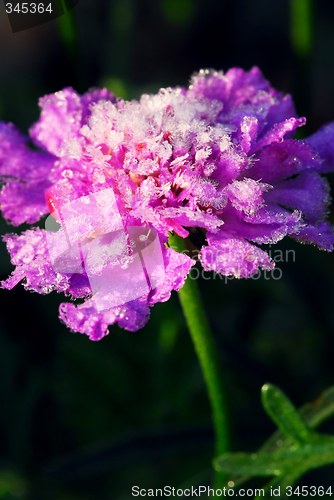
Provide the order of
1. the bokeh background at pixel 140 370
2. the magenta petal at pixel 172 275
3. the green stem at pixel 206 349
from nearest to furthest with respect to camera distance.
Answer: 1. the magenta petal at pixel 172 275
2. the green stem at pixel 206 349
3. the bokeh background at pixel 140 370

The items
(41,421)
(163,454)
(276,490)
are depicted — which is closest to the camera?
(276,490)

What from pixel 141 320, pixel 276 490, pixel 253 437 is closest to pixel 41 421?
pixel 253 437

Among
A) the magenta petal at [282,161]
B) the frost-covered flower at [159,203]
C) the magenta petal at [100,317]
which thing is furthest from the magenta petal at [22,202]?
the magenta petal at [282,161]

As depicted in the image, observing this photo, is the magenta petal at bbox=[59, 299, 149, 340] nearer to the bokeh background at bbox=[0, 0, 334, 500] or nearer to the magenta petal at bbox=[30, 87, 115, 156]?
the magenta petal at bbox=[30, 87, 115, 156]

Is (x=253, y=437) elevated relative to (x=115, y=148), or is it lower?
lower

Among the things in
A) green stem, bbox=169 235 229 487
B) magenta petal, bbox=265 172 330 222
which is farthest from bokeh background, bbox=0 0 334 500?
magenta petal, bbox=265 172 330 222

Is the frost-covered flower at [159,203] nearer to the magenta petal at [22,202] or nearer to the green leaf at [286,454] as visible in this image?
the magenta petal at [22,202]

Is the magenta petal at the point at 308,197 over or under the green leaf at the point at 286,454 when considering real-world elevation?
over

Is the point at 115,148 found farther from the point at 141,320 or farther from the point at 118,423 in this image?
the point at 118,423

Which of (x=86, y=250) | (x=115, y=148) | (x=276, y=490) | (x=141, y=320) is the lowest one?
(x=276, y=490)
